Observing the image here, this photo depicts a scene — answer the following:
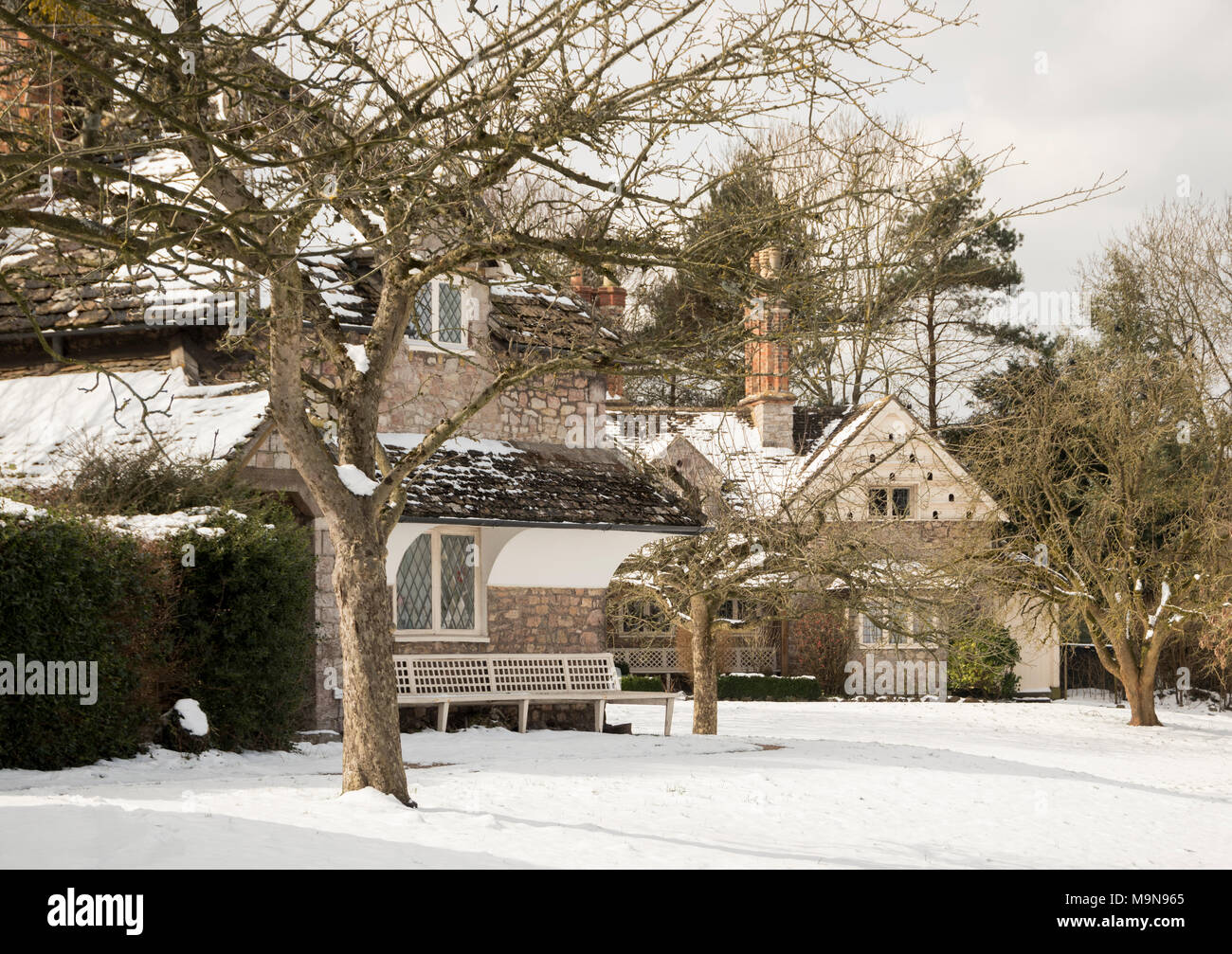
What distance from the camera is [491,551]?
18203mm

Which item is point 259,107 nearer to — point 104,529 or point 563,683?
point 104,529

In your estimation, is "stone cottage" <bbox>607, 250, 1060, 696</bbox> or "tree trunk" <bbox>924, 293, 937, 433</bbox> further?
"tree trunk" <bbox>924, 293, 937, 433</bbox>

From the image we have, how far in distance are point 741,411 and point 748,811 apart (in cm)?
2696

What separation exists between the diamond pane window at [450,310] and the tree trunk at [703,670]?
4.93 m

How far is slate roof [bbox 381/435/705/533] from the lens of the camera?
16750 millimetres

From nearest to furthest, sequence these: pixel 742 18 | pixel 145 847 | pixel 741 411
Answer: pixel 145 847
pixel 742 18
pixel 741 411

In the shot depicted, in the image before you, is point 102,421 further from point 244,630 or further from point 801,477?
point 801,477

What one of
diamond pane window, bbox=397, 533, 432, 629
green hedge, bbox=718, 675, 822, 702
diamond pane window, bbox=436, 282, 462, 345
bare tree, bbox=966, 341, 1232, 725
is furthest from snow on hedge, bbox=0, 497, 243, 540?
green hedge, bbox=718, 675, 822, 702

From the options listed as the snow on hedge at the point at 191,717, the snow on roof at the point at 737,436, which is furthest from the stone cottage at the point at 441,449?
the snow on roof at the point at 737,436

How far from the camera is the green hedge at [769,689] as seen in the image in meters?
31.2

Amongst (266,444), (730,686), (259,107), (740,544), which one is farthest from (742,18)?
(730,686)

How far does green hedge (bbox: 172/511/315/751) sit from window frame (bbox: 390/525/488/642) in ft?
10.9

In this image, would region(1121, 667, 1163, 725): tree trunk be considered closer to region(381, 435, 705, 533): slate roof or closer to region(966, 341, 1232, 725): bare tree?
region(966, 341, 1232, 725): bare tree

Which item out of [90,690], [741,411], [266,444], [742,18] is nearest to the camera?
[742,18]
